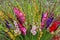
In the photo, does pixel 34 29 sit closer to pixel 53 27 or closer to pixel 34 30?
pixel 34 30

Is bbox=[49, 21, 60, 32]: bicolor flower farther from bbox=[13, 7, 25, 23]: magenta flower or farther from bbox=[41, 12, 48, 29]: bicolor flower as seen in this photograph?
bbox=[13, 7, 25, 23]: magenta flower

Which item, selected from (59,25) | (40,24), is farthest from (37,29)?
(59,25)

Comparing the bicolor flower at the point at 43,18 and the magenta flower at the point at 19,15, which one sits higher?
the magenta flower at the point at 19,15

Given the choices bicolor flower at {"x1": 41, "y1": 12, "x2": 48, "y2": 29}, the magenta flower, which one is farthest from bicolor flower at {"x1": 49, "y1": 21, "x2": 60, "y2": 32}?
the magenta flower

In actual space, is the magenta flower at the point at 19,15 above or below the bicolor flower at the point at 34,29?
above

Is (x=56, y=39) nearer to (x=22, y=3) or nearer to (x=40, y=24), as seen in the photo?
(x=40, y=24)

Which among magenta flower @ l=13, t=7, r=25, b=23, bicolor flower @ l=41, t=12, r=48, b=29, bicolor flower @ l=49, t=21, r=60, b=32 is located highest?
magenta flower @ l=13, t=7, r=25, b=23

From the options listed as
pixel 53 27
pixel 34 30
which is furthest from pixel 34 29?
pixel 53 27

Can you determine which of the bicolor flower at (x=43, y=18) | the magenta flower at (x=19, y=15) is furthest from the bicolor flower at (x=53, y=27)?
the magenta flower at (x=19, y=15)

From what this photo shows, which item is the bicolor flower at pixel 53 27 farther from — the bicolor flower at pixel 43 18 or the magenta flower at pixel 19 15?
the magenta flower at pixel 19 15

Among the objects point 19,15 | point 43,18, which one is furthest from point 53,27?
point 19,15

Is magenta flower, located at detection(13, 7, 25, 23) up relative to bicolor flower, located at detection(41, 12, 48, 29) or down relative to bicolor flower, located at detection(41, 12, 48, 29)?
up

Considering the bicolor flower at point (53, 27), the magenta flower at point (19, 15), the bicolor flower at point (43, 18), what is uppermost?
the magenta flower at point (19, 15)
